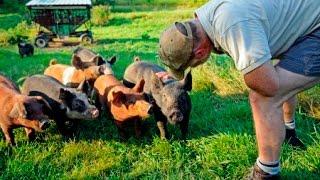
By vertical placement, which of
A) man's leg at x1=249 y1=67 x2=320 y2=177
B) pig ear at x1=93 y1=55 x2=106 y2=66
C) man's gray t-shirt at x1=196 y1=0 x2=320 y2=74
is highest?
man's gray t-shirt at x1=196 y1=0 x2=320 y2=74

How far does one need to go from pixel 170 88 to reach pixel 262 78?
221cm

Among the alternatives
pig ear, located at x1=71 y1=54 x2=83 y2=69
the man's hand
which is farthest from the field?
pig ear, located at x1=71 y1=54 x2=83 y2=69

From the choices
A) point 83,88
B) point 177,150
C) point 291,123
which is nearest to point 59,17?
point 83,88

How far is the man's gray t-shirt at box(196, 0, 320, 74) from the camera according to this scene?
333 centimetres

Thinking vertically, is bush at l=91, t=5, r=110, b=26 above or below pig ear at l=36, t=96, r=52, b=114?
below

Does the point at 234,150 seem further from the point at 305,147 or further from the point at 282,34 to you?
the point at 282,34

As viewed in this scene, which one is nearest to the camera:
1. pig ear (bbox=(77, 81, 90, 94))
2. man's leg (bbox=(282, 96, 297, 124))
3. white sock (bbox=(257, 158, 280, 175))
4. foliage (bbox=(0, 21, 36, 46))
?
white sock (bbox=(257, 158, 280, 175))

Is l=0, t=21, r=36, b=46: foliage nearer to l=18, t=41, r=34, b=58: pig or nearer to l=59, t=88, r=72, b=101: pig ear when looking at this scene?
l=18, t=41, r=34, b=58: pig

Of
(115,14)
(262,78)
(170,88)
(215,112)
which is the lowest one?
(115,14)

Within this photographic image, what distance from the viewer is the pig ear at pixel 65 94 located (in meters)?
5.71

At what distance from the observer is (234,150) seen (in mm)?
4727

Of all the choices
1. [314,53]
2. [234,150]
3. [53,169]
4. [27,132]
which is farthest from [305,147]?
[27,132]

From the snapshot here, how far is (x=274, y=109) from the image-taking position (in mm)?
3664

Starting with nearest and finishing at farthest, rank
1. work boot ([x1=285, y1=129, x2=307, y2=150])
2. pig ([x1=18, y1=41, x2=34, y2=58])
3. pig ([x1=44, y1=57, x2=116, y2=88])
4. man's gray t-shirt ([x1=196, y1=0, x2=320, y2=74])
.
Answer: man's gray t-shirt ([x1=196, y1=0, x2=320, y2=74]), work boot ([x1=285, y1=129, x2=307, y2=150]), pig ([x1=44, y1=57, x2=116, y2=88]), pig ([x1=18, y1=41, x2=34, y2=58])
